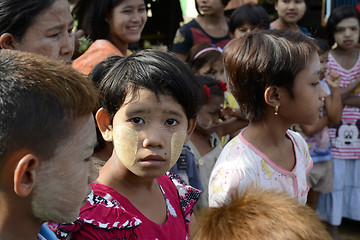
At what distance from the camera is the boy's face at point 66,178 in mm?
1146

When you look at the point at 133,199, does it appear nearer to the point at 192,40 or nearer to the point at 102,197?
the point at 102,197

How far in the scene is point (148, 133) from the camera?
1.65 meters

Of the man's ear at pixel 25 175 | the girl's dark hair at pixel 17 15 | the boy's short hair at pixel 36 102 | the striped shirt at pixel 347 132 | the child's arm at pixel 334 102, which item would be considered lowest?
the striped shirt at pixel 347 132

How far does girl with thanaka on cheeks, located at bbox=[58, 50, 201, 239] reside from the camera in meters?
1.59

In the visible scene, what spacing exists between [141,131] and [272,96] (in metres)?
0.83

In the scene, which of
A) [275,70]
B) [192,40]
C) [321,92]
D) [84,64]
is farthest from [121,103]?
[192,40]

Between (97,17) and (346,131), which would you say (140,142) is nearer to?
(97,17)

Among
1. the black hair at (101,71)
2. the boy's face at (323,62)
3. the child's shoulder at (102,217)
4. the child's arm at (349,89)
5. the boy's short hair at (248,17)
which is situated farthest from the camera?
the child's arm at (349,89)

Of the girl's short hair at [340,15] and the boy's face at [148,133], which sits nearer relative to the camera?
the boy's face at [148,133]

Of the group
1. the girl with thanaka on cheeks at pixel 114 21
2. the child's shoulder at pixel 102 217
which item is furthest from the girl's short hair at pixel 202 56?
the child's shoulder at pixel 102 217

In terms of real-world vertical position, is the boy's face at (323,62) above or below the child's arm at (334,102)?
above

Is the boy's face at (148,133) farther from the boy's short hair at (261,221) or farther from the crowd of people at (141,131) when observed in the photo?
the boy's short hair at (261,221)

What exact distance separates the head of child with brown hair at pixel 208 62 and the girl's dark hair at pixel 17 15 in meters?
1.94

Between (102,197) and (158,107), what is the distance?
374mm
